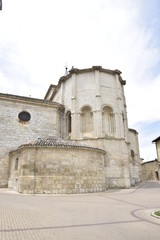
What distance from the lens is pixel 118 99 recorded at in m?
20.2

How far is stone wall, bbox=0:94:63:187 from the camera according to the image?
17.4 m

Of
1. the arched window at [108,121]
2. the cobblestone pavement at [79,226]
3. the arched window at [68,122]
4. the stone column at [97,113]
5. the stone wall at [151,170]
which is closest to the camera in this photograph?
the cobblestone pavement at [79,226]

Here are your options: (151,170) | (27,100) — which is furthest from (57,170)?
(151,170)

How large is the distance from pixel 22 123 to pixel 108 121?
9.22 metres

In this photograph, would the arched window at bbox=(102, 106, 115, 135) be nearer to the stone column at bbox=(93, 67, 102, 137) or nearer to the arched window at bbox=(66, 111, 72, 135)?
the stone column at bbox=(93, 67, 102, 137)

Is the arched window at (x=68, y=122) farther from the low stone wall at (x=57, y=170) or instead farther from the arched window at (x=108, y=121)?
the low stone wall at (x=57, y=170)

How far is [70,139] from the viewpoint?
64.0 ft

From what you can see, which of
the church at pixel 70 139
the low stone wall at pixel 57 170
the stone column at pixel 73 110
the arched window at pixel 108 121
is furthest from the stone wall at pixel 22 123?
the arched window at pixel 108 121

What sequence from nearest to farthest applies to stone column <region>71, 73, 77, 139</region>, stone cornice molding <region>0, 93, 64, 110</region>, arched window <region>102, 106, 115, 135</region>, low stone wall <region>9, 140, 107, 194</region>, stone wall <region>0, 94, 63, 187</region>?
low stone wall <region>9, 140, 107, 194</region>
stone wall <region>0, 94, 63, 187</region>
stone cornice molding <region>0, 93, 64, 110</region>
stone column <region>71, 73, 77, 139</region>
arched window <region>102, 106, 115, 135</region>

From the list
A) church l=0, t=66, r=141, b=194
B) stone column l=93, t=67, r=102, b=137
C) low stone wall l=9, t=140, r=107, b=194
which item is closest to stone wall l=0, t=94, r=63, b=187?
church l=0, t=66, r=141, b=194

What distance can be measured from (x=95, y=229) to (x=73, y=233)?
0.68 metres

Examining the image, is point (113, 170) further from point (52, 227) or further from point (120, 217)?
point (52, 227)

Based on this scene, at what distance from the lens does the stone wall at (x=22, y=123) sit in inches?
684

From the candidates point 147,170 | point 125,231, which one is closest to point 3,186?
point 125,231
